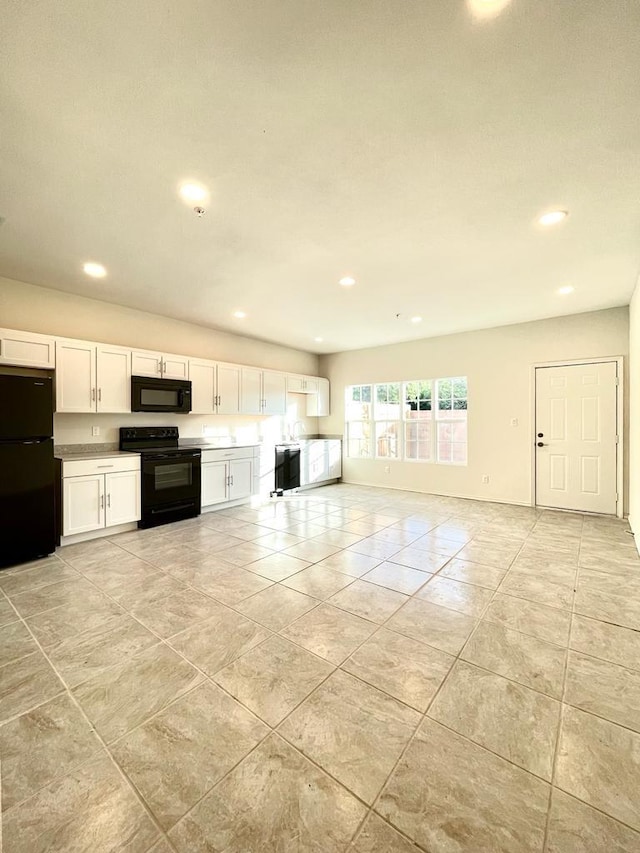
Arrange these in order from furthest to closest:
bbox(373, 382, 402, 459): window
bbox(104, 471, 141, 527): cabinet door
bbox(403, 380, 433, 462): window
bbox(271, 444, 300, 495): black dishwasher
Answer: bbox(373, 382, 402, 459): window
bbox(403, 380, 433, 462): window
bbox(271, 444, 300, 495): black dishwasher
bbox(104, 471, 141, 527): cabinet door

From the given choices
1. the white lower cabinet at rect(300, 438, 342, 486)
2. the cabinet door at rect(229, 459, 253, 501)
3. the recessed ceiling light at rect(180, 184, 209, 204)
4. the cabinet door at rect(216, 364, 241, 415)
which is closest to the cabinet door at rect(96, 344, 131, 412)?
the cabinet door at rect(216, 364, 241, 415)

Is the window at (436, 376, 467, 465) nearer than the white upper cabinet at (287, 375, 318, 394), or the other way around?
the window at (436, 376, 467, 465)

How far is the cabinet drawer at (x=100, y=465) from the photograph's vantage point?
3.72 meters

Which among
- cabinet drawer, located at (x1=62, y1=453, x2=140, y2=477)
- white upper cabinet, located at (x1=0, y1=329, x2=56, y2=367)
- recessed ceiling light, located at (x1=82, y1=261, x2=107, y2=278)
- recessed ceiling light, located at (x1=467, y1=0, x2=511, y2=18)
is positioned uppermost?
recessed ceiling light, located at (x1=82, y1=261, x2=107, y2=278)

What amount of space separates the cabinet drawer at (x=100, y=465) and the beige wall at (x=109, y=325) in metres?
1.54

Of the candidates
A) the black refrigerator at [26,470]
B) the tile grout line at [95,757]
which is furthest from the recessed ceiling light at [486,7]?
the black refrigerator at [26,470]

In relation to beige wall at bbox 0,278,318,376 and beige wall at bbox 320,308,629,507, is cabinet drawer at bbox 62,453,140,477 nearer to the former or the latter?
beige wall at bbox 0,278,318,376

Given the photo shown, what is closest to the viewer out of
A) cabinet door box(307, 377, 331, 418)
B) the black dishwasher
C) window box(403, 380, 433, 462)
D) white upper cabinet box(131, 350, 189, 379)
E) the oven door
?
the oven door

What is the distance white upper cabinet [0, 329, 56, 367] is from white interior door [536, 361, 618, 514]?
20.7 ft

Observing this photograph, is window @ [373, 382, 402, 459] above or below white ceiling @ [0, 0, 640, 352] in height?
below

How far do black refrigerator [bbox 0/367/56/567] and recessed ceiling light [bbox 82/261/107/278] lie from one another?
1149mm

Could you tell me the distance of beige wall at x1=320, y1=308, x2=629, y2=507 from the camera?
198 inches

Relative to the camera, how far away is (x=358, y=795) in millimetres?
1264

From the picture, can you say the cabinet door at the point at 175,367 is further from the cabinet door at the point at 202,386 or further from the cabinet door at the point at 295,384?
the cabinet door at the point at 295,384
